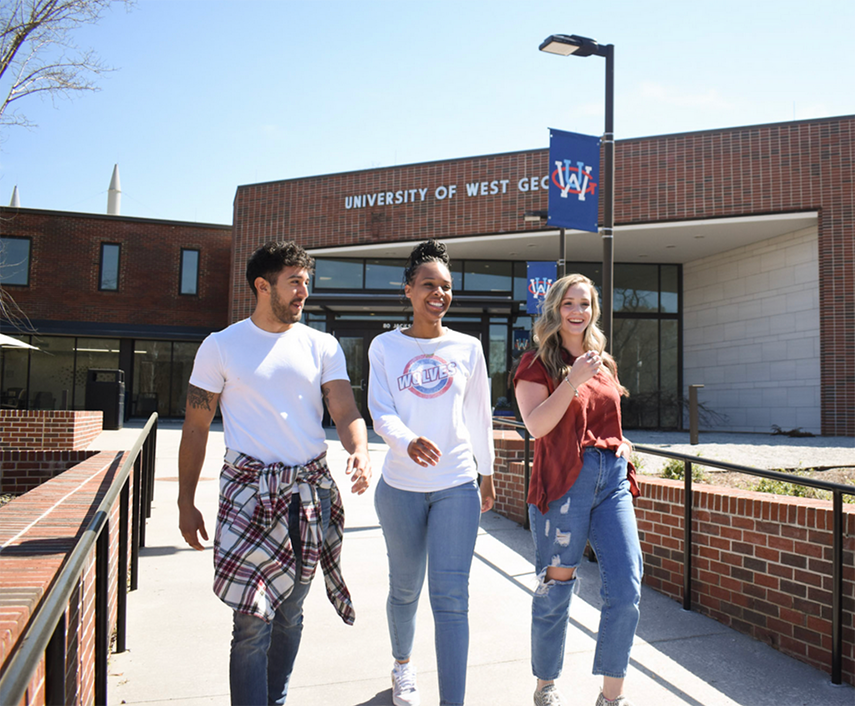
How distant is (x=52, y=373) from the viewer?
24922 millimetres

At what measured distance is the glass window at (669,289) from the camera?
861 inches

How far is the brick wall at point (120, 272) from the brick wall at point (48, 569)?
22.5 m

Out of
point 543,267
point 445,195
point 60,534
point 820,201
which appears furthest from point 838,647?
point 445,195

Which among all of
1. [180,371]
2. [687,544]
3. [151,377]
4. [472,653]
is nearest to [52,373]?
[151,377]

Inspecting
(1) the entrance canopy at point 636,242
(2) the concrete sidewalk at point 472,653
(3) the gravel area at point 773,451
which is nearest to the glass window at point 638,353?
(1) the entrance canopy at point 636,242

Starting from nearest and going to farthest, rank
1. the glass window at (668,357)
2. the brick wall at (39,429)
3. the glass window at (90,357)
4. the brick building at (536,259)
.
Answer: the brick wall at (39,429)
the brick building at (536,259)
the glass window at (668,357)
the glass window at (90,357)

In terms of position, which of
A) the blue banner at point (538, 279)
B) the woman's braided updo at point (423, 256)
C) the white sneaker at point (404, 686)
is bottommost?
the white sneaker at point (404, 686)

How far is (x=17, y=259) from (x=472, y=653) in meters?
26.4

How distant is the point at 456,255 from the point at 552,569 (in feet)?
60.7

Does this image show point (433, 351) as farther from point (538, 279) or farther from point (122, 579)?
point (538, 279)

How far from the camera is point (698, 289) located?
69.8ft

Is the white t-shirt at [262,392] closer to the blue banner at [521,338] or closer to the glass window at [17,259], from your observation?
the blue banner at [521,338]

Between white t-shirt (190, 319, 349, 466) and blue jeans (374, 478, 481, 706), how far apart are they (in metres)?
0.48

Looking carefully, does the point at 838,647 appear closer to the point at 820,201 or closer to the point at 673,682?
the point at 673,682
